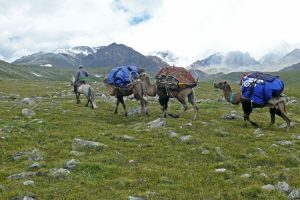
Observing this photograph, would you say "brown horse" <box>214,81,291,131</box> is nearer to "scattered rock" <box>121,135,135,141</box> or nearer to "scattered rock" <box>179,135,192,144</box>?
"scattered rock" <box>179,135,192,144</box>

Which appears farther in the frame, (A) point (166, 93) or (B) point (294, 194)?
(A) point (166, 93)

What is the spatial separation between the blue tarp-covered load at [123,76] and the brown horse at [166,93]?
571 millimetres

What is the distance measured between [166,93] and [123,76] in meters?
2.77

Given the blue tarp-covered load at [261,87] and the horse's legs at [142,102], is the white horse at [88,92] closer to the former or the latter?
the horse's legs at [142,102]

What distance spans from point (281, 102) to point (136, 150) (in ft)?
27.5

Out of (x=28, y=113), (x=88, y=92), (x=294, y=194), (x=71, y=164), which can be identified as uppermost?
(x=88, y=92)

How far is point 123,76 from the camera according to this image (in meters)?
25.1

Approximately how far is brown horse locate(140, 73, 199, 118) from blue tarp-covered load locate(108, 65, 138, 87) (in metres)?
0.57

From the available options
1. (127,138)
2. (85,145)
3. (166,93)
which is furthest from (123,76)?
(85,145)

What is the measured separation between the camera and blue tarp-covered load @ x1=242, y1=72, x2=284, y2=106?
20.2 meters

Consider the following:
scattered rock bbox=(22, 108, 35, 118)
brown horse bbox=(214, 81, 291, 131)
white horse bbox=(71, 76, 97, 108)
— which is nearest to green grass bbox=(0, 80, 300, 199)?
brown horse bbox=(214, 81, 291, 131)

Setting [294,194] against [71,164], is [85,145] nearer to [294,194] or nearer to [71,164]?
[71,164]

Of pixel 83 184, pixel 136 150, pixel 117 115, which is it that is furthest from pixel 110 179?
pixel 117 115

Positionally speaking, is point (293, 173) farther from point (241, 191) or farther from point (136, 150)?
point (136, 150)
